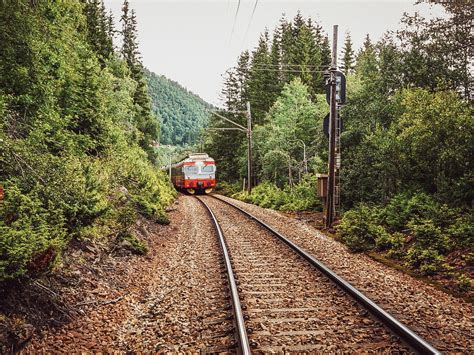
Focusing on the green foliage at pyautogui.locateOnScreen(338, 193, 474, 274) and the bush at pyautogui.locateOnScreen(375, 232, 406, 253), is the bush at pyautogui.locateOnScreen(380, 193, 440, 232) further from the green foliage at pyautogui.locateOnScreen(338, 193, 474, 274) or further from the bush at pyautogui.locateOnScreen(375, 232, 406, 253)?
the bush at pyautogui.locateOnScreen(375, 232, 406, 253)

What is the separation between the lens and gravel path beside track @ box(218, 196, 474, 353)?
4.58 m

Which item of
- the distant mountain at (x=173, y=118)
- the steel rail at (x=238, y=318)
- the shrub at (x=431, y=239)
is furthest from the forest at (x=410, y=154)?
the distant mountain at (x=173, y=118)

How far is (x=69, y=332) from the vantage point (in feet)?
15.3

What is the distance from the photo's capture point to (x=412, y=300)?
5.95 metres

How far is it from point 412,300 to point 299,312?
6.70 feet

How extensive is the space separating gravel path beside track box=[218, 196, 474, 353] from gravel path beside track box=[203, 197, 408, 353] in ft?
1.77

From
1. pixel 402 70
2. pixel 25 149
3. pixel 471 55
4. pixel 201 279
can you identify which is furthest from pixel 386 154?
pixel 25 149

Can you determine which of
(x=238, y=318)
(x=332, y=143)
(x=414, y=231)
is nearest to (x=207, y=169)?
(x=332, y=143)

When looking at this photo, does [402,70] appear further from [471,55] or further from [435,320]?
[435,320]

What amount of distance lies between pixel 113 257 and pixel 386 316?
5641mm

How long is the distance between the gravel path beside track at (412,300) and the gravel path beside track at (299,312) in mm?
→ 539

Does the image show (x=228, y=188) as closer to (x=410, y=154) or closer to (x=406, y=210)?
(x=410, y=154)

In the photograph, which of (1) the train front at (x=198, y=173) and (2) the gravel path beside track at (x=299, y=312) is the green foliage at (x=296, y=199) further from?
(1) the train front at (x=198, y=173)

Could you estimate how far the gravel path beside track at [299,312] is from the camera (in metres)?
4.36
